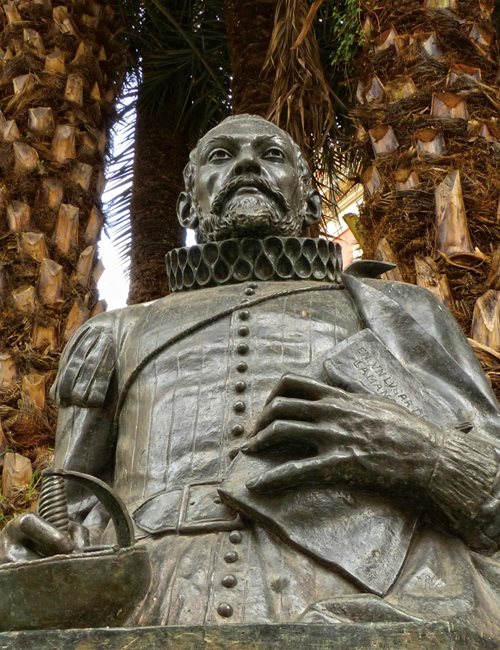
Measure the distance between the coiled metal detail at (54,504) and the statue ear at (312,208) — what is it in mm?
1498

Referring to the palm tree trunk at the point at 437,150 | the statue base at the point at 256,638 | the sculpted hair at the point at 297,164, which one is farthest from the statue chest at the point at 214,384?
the palm tree trunk at the point at 437,150

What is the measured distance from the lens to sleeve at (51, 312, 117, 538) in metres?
3.71

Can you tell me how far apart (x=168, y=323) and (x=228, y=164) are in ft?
1.83

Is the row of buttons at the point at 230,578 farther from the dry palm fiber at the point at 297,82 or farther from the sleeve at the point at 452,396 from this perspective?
the dry palm fiber at the point at 297,82

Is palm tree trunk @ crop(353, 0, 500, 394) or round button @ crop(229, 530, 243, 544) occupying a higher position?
palm tree trunk @ crop(353, 0, 500, 394)

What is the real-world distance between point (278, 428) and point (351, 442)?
0.18m

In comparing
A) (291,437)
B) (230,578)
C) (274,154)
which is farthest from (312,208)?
(230,578)

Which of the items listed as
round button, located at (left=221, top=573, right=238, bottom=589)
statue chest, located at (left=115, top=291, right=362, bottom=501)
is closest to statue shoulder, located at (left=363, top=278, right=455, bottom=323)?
statue chest, located at (left=115, top=291, right=362, bottom=501)

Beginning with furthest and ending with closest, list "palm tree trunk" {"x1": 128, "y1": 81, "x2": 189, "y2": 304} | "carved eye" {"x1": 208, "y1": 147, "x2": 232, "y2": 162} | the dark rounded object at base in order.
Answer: "palm tree trunk" {"x1": 128, "y1": 81, "x2": 189, "y2": 304}, "carved eye" {"x1": 208, "y1": 147, "x2": 232, "y2": 162}, the dark rounded object at base

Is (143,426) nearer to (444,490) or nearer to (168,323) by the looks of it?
(168,323)

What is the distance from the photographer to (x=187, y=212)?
425 centimetres

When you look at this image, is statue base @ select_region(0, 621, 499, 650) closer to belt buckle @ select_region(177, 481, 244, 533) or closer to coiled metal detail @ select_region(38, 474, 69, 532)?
coiled metal detail @ select_region(38, 474, 69, 532)

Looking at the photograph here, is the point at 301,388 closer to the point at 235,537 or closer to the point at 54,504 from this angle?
the point at 235,537

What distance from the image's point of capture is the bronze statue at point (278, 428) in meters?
3.03
